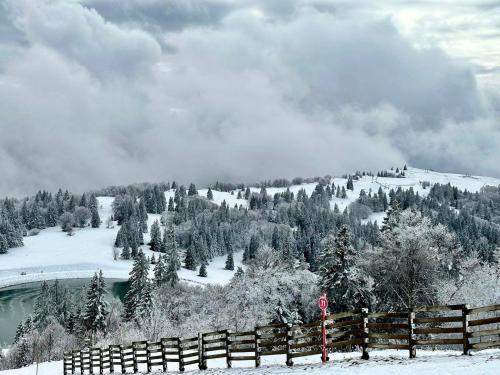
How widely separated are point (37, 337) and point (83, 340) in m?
7.90

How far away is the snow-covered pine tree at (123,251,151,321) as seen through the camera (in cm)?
9969

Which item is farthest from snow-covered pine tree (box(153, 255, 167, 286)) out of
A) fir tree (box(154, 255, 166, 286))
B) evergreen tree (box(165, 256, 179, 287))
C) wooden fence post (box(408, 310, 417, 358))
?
wooden fence post (box(408, 310, 417, 358))

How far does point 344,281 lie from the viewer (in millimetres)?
58219

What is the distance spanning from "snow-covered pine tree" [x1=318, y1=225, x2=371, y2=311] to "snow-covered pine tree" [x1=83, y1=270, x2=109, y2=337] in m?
47.2

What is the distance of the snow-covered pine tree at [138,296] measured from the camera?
99694 mm

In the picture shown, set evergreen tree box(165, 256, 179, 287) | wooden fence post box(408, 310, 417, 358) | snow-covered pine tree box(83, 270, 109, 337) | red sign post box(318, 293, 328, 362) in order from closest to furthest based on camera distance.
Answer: wooden fence post box(408, 310, 417, 358) < red sign post box(318, 293, 328, 362) < snow-covered pine tree box(83, 270, 109, 337) < evergreen tree box(165, 256, 179, 287)

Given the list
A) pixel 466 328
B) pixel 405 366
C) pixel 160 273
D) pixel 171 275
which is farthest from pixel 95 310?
pixel 466 328

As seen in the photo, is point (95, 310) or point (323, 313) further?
point (95, 310)

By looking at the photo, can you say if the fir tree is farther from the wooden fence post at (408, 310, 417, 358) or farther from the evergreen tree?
the wooden fence post at (408, 310, 417, 358)

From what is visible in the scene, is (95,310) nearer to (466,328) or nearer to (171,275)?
(171,275)

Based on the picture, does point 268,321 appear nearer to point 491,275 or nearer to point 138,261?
point 491,275

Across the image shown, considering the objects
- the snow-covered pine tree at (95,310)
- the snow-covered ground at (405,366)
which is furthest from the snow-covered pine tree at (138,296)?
the snow-covered ground at (405,366)

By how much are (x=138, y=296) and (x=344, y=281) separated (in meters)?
57.6

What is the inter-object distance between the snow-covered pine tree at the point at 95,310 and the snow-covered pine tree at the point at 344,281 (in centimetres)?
4721
